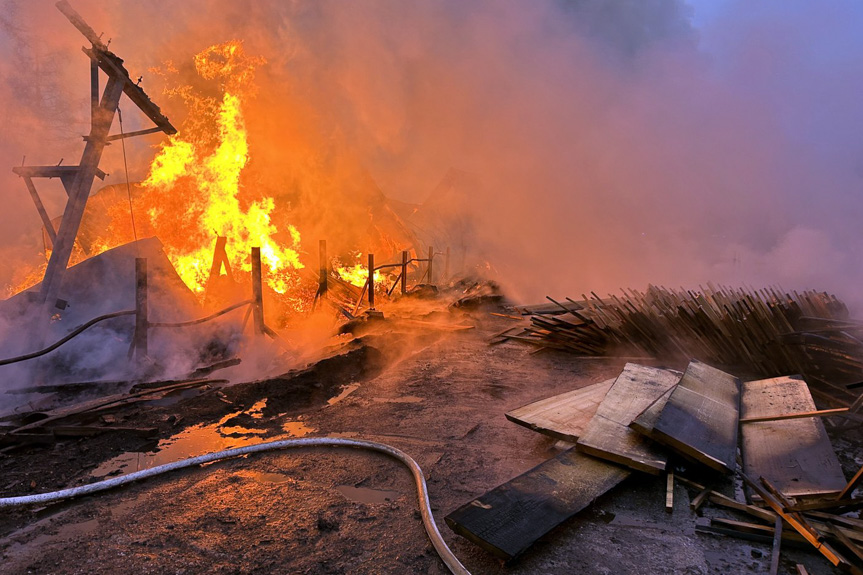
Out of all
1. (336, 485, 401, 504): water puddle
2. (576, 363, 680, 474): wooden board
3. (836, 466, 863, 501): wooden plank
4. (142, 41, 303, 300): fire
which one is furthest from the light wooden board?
(142, 41, 303, 300): fire

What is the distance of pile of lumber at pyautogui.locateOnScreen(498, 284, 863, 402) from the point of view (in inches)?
239

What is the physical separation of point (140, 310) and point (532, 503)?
736cm

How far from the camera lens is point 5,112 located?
992 centimetres

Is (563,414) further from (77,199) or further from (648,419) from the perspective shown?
(77,199)

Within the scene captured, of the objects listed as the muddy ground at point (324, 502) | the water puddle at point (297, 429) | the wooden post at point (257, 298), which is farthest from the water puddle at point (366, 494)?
the wooden post at point (257, 298)

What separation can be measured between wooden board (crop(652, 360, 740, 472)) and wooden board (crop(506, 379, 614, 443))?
74 cm

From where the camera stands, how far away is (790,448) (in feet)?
12.6

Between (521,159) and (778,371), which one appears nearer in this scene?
(778,371)

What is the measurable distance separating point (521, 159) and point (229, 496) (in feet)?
79.4

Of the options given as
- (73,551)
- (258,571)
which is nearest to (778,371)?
(258,571)

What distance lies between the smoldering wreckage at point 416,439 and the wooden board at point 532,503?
15 mm

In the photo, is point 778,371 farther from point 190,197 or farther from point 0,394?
point 190,197

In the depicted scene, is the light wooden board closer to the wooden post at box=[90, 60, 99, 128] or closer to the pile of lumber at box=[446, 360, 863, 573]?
the pile of lumber at box=[446, 360, 863, 573]

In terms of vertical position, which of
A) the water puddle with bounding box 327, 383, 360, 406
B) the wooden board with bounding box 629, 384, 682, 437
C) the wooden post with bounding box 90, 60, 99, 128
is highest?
the wooden post with bounding box 90, 60, 99, 128
